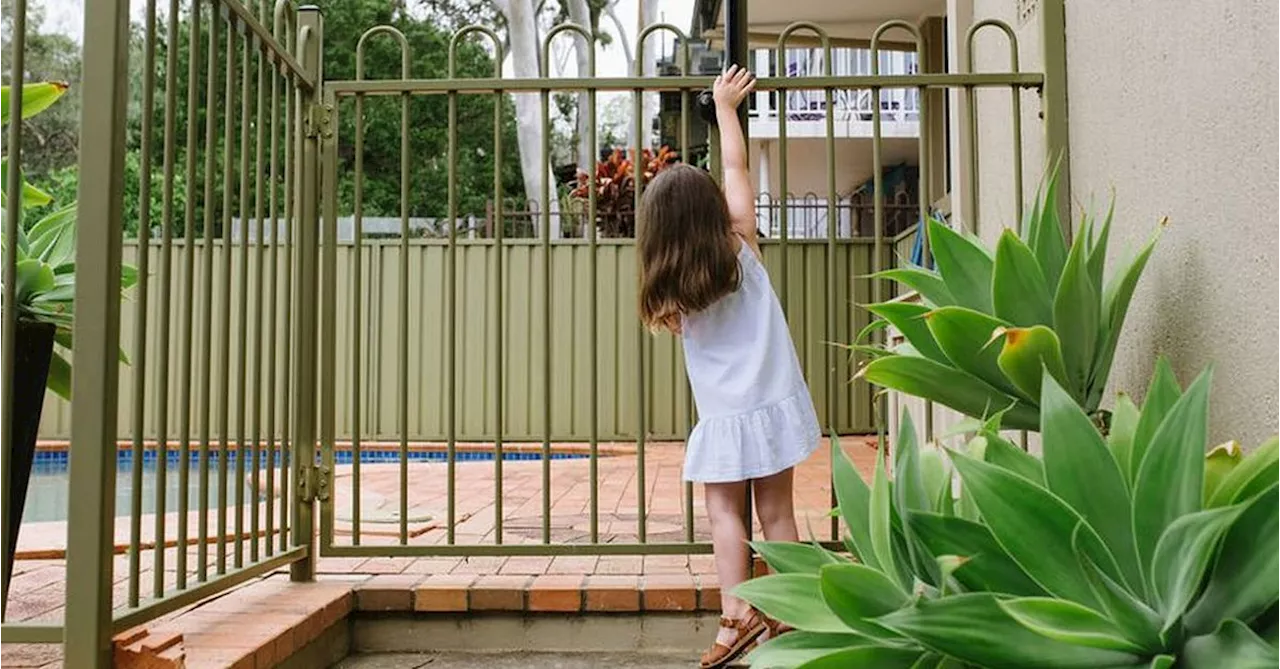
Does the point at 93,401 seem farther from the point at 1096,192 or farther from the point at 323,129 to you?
the point at 1096,192

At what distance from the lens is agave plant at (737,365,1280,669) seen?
3.32 ft

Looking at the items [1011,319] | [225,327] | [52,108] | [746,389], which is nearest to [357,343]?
[225,327]

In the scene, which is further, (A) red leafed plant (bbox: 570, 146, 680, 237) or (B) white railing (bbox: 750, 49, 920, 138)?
(B) white railing (bbox: 750, 49, 920, 138)

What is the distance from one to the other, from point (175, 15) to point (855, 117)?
10.0 metres

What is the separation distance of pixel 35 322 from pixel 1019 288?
1863 mm

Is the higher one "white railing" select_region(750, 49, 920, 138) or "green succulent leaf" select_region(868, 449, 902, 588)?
"white railing" select_region(750, 49, 920, 138)

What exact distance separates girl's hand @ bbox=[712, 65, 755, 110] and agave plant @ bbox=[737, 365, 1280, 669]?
4.69ft

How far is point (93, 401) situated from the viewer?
1.55 metres

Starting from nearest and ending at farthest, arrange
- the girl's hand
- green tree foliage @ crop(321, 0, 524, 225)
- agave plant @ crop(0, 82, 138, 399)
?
agave plant @ crop(0, 82, 138, 399)
the girl's hand
green tree foliage @ crop(321, 0, 524, 225)

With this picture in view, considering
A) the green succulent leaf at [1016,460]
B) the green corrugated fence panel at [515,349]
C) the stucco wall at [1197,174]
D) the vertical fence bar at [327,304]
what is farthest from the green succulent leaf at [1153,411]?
the green corrugated fence panel at [515,349]

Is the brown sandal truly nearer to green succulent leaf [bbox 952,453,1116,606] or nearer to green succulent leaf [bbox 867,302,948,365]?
green succulent leaf [bbox 867,302,948,365]

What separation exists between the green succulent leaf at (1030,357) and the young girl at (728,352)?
0.70m

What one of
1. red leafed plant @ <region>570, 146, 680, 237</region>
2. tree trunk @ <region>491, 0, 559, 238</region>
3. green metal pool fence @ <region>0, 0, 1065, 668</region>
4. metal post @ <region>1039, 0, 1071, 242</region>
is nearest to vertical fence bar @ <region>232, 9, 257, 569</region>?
green metal pool fence @ <region>0, 0, 1065, 668</region>

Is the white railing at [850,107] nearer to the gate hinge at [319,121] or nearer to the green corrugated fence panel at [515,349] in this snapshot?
the green corrugated fence panel at [515,349]
